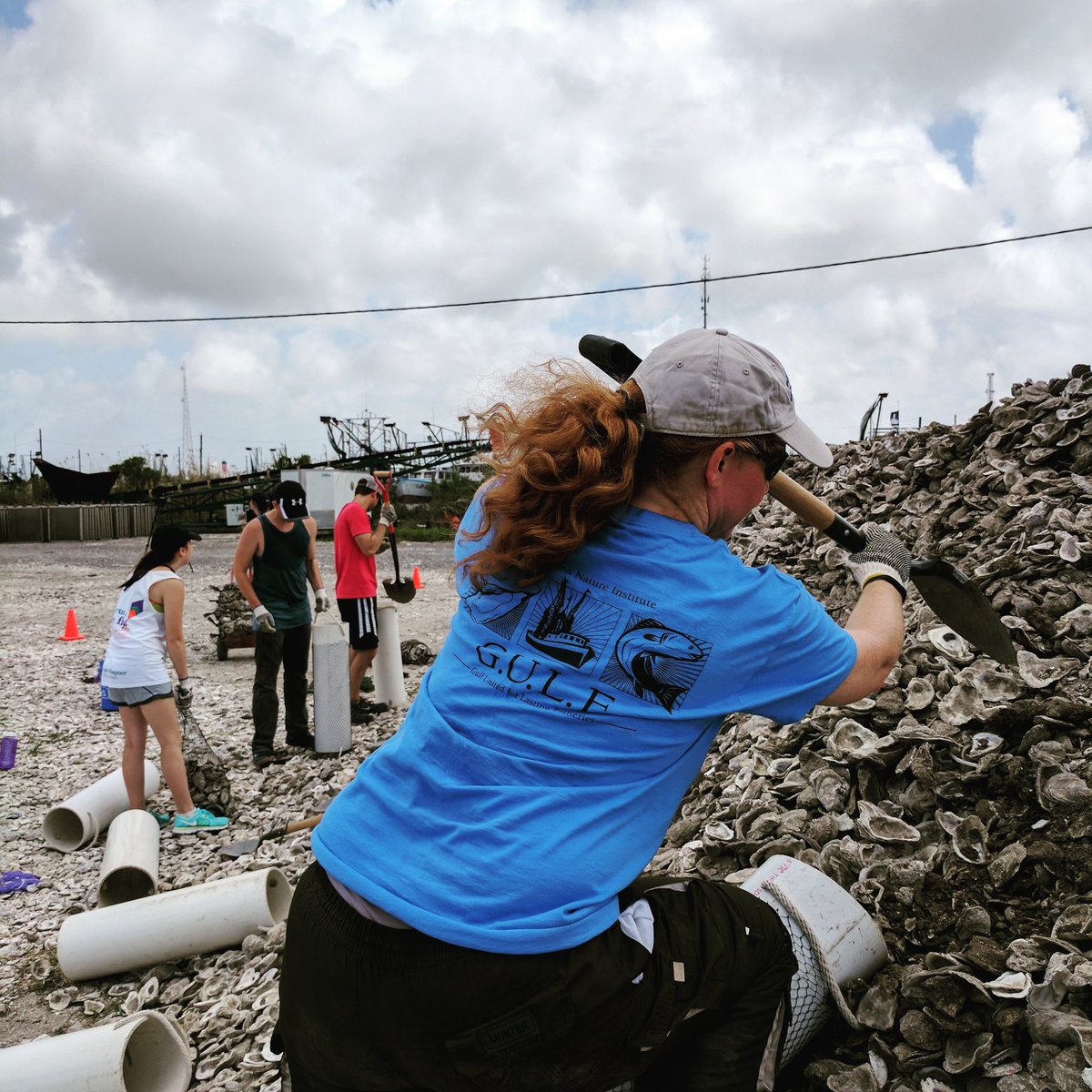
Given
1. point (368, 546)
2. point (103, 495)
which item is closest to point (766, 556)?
point (368, 546)

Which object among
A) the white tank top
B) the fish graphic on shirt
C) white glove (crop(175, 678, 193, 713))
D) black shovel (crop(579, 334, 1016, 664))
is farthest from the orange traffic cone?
the fish graphic on shirt

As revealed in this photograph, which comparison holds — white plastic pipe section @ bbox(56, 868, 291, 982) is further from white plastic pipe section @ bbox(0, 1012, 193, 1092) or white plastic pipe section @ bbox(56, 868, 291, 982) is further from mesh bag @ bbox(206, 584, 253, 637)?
mesh bag @ bbox(206, 584, 253, 637)

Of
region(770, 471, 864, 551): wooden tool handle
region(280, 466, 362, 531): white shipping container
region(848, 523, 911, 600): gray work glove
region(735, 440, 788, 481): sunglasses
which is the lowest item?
region(848, 523, 911, 600): gray work glove

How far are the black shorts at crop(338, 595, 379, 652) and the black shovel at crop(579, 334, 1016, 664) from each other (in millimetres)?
4948

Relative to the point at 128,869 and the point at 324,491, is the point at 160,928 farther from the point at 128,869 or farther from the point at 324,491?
the point at 324,491

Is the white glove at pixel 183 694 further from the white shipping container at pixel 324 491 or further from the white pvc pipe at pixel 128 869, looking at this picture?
the white shipping container at pixel 324 491

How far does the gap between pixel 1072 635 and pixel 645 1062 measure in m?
3.22

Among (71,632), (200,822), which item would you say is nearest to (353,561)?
(200,822)

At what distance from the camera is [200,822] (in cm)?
544

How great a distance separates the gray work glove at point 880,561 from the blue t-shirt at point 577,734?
0.43m

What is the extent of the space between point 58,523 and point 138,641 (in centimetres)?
3351

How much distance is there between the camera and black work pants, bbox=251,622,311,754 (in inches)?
259

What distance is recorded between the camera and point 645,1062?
5.21ft

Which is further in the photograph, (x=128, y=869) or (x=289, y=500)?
(x=289, y=500)
